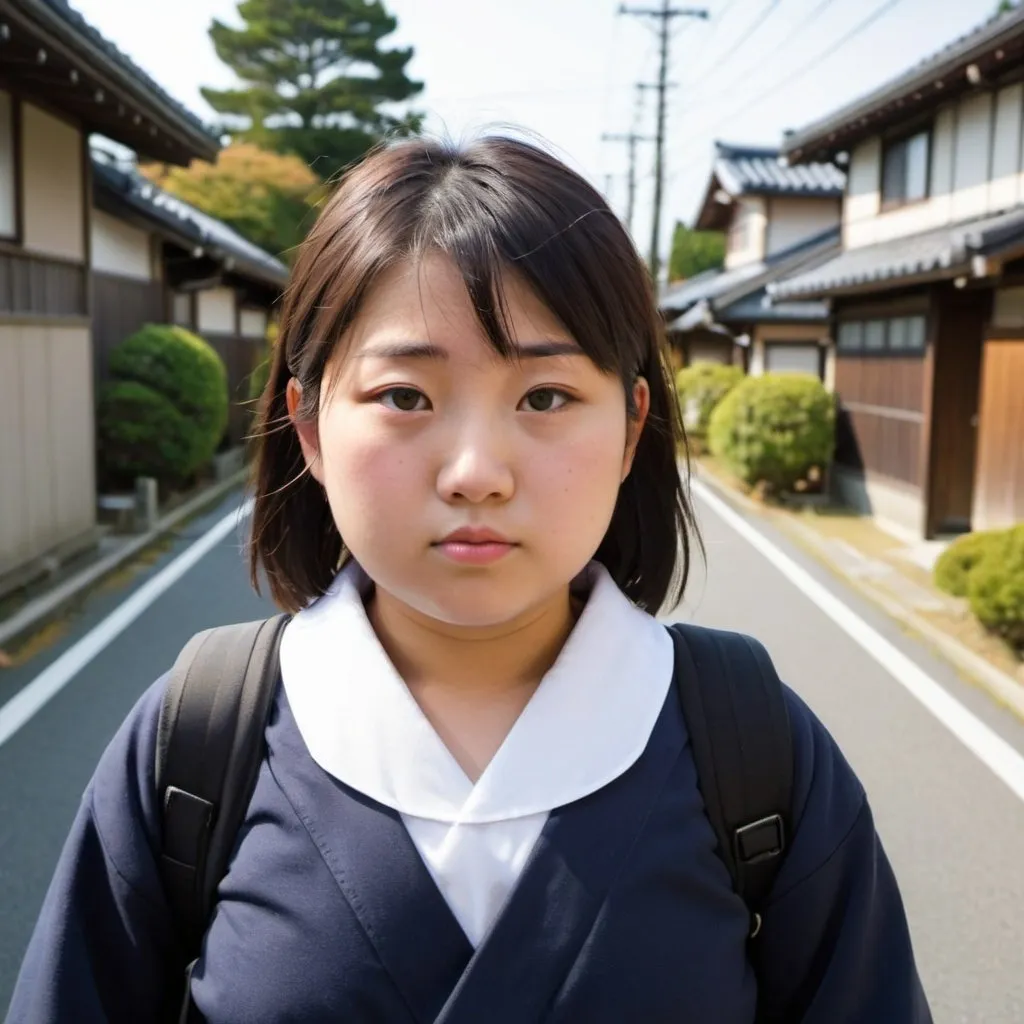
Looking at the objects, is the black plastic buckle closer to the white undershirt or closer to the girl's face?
the white undershirt

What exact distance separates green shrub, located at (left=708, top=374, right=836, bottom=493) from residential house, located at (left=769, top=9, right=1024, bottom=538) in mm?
461

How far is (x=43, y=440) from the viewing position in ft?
31.3

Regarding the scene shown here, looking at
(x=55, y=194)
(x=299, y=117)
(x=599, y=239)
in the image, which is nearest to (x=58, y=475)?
(x=55, y=194)

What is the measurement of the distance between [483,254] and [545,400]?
7.1 inches

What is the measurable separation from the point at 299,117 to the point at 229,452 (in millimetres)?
23080

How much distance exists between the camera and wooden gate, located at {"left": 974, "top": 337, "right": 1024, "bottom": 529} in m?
10.1

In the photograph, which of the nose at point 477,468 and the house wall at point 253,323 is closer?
the nose at point 477,468

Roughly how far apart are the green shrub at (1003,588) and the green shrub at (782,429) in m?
7.79

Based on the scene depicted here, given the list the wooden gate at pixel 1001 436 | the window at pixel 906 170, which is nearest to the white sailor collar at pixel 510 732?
the wooden gate at pixel 1001 436

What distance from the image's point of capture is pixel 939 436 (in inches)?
483

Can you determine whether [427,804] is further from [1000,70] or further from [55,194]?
[1000,70]

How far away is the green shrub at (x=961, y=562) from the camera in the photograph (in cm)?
781

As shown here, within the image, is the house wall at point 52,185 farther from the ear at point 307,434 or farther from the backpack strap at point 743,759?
the backpack strap at point 743,759

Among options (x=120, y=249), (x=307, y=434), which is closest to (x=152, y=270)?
(x=120, y=249)
